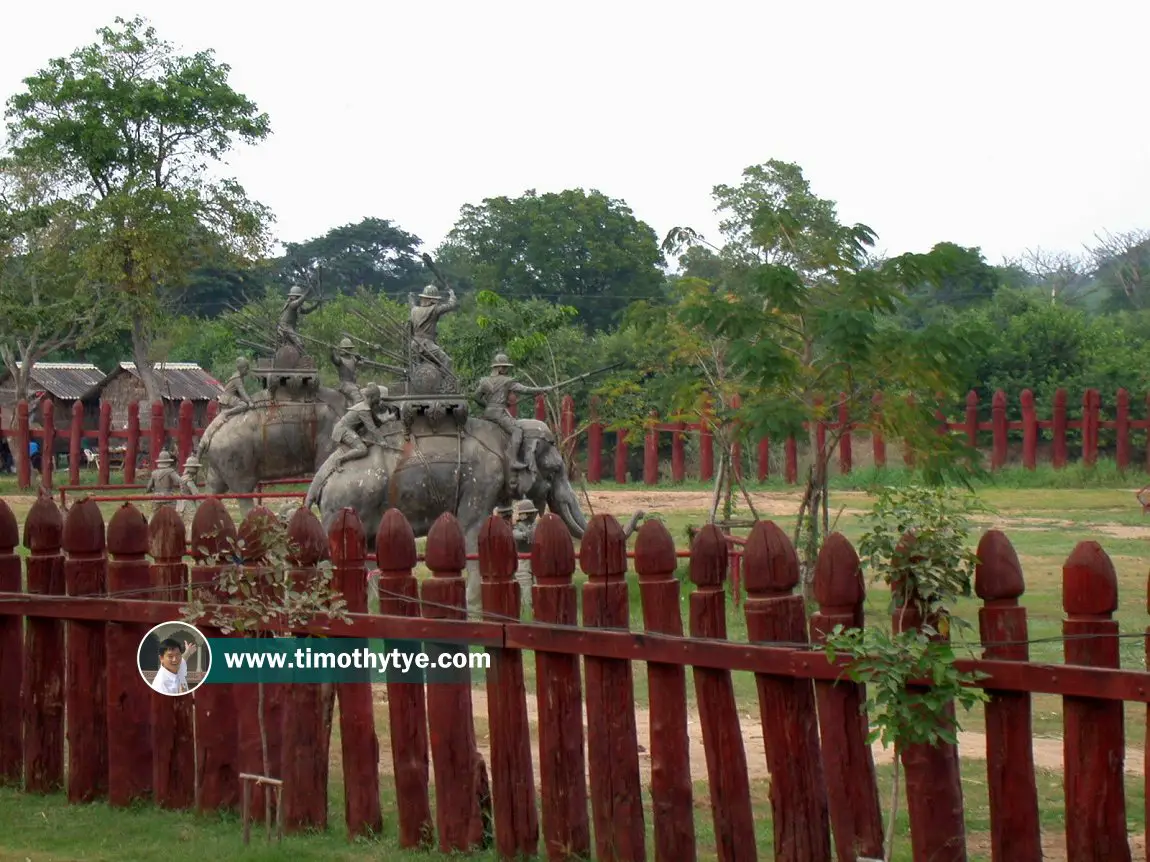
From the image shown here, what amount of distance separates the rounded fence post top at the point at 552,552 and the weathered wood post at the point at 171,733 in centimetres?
165

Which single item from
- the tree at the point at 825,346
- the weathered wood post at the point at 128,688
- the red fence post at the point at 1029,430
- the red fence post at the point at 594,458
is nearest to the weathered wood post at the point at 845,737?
the weathered wood post at the point at 128,688

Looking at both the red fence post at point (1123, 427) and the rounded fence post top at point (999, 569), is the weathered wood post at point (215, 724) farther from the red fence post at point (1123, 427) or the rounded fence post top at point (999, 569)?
the red fence post at point (1123, 427)

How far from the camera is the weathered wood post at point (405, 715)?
5.71 m

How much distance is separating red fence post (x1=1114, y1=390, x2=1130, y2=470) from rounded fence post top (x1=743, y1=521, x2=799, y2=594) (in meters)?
26.2

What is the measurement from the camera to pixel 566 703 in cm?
541

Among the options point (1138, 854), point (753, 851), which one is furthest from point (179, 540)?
point (1138, 854)

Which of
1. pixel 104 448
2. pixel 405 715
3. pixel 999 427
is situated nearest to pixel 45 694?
pixel 405 715

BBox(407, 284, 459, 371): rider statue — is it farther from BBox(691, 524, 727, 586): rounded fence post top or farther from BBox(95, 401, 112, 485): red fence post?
BBox(95, 401, 112, 485): red fence post

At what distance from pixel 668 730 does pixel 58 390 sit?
39.1 meters

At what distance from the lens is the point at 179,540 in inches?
253

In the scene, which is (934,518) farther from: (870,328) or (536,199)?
(536,199)

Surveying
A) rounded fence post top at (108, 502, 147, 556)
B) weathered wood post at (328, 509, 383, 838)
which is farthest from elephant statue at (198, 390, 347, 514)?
weathered wood post at (328, 509, 383, 838)

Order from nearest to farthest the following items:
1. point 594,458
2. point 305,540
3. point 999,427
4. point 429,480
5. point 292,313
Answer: point 305,540 → point 429,480 → point 292,313 → point 999,427 → point 594,458

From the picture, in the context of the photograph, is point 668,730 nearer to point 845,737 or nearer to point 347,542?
point 845,737
